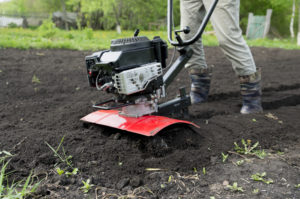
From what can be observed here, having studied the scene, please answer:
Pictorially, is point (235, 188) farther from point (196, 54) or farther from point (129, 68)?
point (196, 54)

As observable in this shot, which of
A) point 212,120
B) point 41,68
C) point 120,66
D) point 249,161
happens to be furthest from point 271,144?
point 41,68

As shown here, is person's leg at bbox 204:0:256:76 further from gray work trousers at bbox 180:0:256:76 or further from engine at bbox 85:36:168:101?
engine at bbox 85:36:168:101

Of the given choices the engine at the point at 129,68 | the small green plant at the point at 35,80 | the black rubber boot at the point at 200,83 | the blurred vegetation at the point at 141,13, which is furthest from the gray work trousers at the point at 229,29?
the blurred vegetation at the point at 141,13

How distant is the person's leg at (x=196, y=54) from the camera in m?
2.91

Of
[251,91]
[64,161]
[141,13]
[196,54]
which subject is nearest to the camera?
[64,161]

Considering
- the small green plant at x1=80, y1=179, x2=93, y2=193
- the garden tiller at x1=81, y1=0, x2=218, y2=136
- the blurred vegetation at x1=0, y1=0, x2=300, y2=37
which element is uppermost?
the blurred vegetation at x1=0, y1=0, x2=300, y2=37

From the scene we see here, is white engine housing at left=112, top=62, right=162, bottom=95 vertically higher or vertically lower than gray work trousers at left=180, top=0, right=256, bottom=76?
lower

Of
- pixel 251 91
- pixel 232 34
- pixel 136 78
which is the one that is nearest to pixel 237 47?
pixel 232 34

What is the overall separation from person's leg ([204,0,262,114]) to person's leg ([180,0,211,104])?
27cm

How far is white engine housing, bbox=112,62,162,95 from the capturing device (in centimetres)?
187

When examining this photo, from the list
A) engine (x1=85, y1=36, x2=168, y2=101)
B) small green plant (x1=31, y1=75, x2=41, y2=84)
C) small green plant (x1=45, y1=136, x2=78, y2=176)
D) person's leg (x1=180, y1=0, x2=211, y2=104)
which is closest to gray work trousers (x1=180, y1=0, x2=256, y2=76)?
person's leg (x1=180, y1=0, x2=211, y2=104)

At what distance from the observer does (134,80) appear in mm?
1930

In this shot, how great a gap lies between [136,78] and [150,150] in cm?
46

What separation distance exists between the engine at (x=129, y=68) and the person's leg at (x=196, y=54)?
0.91 meters
